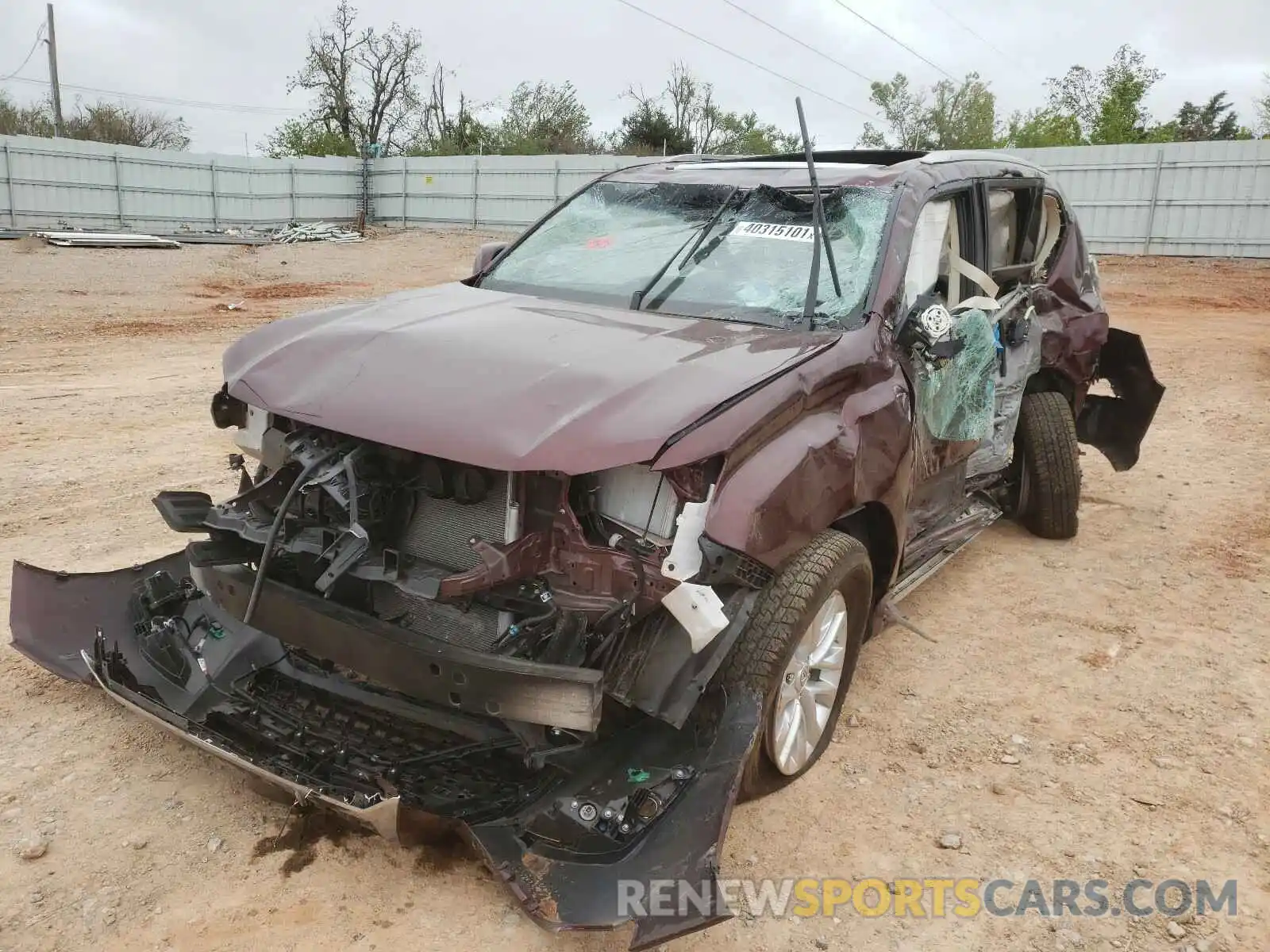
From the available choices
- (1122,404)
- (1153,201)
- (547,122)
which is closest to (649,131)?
(547,122)

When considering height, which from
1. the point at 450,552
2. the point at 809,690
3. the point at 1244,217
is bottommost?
the point at 809,690

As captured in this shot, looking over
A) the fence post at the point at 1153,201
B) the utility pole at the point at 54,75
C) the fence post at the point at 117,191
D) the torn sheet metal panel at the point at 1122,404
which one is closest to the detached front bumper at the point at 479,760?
the torn sheet metal panel at the point at 1122,404

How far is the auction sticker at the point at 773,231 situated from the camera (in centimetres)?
378

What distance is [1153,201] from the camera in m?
21.7

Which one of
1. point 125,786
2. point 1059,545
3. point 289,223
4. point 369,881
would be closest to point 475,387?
point 369,881

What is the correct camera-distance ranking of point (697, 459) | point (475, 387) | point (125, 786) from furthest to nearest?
point (125, 786), point (475, 387), point (697, 459)

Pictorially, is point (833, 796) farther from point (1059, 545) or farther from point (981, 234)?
point (1059, 545)

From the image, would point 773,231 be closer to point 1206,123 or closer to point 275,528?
point 275,528

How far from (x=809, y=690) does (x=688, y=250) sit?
1.81 meters

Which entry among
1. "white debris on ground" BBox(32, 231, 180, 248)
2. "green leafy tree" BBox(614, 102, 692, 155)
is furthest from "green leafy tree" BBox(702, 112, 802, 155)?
"white debris on ground" BBox(32, 231, 180, 248)

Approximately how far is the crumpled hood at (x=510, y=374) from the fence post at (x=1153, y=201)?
72.1 ft

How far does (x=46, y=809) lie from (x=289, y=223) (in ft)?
92.1

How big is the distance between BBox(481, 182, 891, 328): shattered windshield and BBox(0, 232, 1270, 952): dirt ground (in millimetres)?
1598

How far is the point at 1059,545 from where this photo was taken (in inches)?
221
